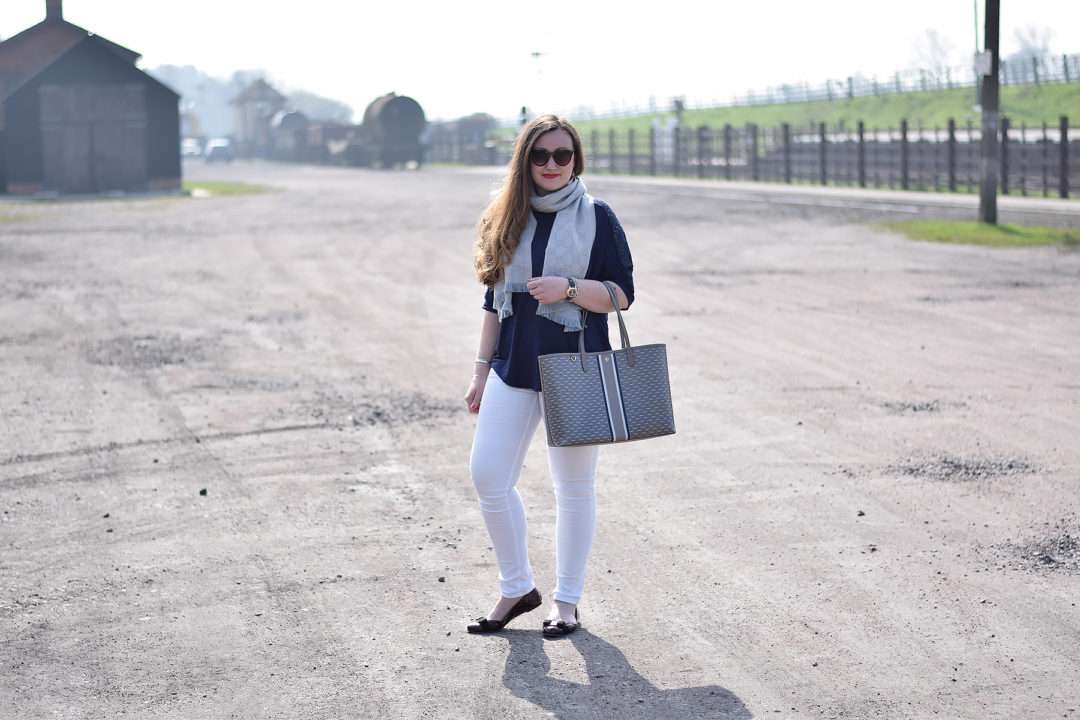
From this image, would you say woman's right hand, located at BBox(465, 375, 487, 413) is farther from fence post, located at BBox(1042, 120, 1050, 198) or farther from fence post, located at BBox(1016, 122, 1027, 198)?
fence post, located at BBox(1016, 122, 1027, 198)

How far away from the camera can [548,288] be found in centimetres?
401

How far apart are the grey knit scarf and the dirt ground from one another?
1220 millimetres

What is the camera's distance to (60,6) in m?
40.8

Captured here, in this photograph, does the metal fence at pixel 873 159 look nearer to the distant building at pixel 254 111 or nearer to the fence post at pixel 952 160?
the fence post at pixel 952 160

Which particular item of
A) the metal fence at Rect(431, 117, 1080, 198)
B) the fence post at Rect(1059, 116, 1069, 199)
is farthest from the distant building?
the fence post at Rect(1059, 116, 1069, 199)

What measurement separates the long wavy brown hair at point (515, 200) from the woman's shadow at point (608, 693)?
136 centimetres

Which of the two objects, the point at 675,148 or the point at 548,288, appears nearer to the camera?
Result: the point at 548,288

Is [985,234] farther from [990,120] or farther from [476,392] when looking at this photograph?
[476,392]

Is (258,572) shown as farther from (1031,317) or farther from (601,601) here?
(1031,317)

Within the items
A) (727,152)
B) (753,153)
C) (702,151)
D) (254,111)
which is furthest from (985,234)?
(254,111)

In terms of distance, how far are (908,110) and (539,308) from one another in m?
68.4

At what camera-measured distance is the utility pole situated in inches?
785

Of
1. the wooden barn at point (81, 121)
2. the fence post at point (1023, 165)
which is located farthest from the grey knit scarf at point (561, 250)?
the wooden barn at point (81, 121)

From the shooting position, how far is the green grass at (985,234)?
17.9m
